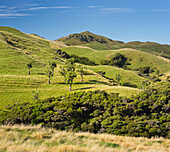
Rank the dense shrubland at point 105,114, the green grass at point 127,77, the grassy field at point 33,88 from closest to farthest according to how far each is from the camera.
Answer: the dense shrubland at point 105,114
the grassy field at point 33,88
the green grass at point 127,77

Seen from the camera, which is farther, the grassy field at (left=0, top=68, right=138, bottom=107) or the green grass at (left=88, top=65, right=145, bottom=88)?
the green grass at (left=88, top=65, right=145, bottom=88)

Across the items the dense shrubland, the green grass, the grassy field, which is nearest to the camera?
the dense shrubland

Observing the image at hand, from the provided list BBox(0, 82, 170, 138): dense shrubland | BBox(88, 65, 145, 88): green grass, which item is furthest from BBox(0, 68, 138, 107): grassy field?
BBox(88, 65, 145, 88): green grass

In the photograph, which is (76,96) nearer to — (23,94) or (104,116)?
(104,116)

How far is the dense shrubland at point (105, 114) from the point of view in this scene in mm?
15430

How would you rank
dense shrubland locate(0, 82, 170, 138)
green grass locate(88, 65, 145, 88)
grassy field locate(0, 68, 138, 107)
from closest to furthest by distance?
dense shrubland locate(0, 82, 170, 138) < grassy field locate(0, 68, 138, 107) < green grass locate(88, 65, 145, 88)

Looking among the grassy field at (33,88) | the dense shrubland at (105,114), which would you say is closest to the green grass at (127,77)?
the grassy field at (33,88)

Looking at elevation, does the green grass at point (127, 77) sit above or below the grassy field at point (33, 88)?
above

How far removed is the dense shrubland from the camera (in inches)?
607

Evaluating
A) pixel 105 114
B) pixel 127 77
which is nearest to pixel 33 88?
pixel 105 114

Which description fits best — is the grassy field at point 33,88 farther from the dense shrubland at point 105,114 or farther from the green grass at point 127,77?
the green grass at point 127,77

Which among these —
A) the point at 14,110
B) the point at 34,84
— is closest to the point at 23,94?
the point at 34,84

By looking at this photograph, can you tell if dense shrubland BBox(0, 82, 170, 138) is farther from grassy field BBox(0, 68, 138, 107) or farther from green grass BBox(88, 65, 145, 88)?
green grass BBox(88, 65, 145, 88)

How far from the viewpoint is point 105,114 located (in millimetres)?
16922
